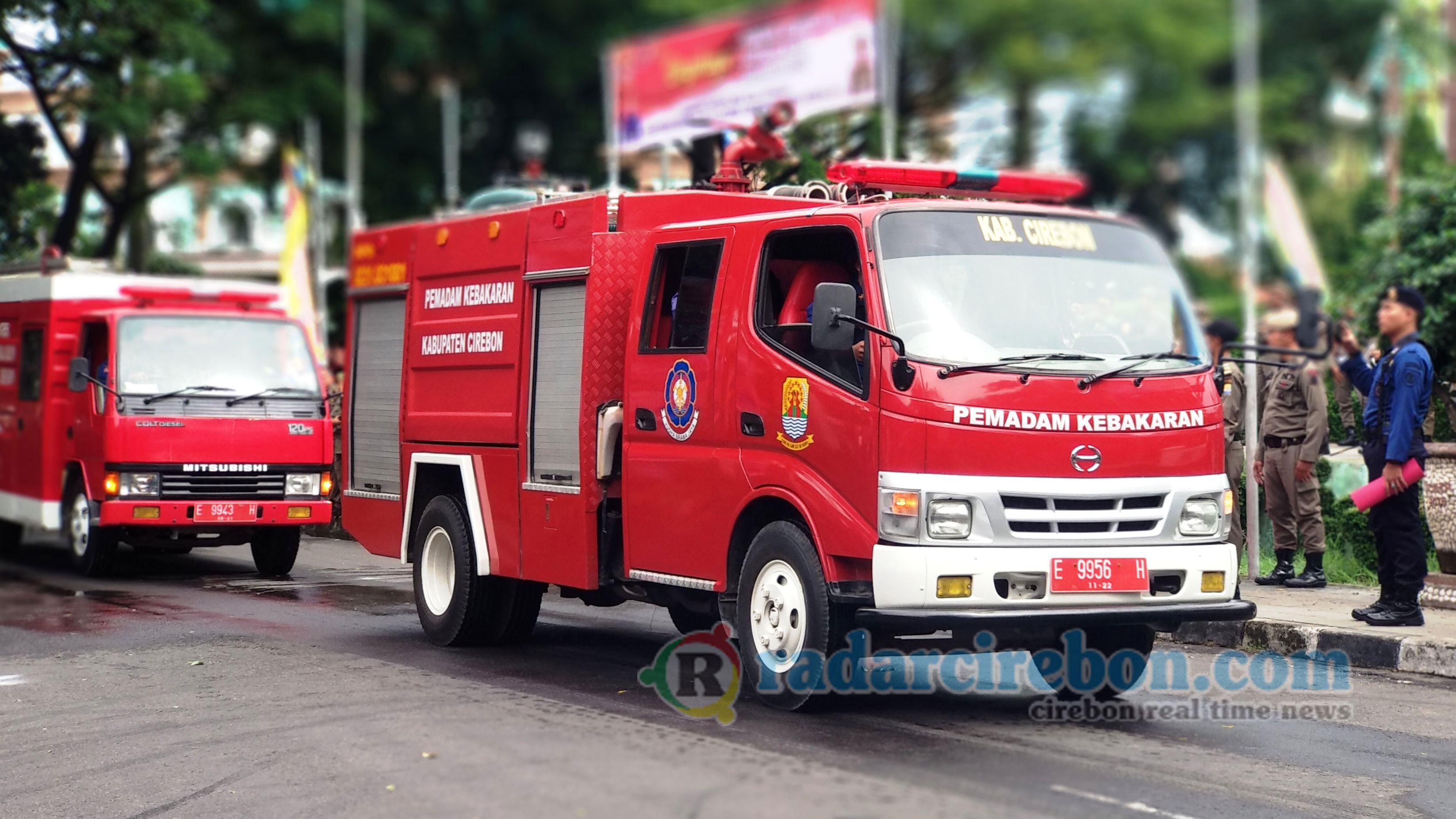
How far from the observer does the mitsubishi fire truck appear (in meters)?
7.75

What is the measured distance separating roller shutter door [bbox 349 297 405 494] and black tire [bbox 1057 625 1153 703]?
4611mm

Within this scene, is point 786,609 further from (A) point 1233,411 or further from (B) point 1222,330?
(B) point 1222,330

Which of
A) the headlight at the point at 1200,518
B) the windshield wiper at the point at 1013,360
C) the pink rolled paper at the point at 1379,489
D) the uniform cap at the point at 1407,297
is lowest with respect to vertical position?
the headlight at the point at 1200,518

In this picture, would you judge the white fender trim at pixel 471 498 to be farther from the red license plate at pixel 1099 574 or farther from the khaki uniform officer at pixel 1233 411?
the khaki uniform officer at pixel 1233 411

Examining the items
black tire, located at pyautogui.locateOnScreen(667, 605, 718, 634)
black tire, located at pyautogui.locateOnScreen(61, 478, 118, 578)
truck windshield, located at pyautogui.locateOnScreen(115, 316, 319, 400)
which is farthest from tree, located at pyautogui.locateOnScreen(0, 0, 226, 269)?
black tire, located at pyautogui.locateOnScreen(667, 605, 718, 634)

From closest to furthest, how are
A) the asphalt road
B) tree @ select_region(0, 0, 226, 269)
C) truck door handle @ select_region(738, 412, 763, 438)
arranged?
1. the asphalt road
2. truck door handle @ select_region(738, 412, 763, 438)
3. tree @ select_region(0, 0, 226, 269)

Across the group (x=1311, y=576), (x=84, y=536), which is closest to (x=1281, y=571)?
(x=1311, y=576)

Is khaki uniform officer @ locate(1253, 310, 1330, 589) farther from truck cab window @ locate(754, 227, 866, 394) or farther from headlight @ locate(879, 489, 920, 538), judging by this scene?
headlight @ locate(879, 489, 920, 538)

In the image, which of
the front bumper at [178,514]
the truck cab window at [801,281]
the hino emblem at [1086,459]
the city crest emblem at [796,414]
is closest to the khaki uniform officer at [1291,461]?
the hino emblem at [1086,459]

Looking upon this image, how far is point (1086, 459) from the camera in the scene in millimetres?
7863

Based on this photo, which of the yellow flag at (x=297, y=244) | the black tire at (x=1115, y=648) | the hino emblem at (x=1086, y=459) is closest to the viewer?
the hino emblem at (x=1086, y=459)

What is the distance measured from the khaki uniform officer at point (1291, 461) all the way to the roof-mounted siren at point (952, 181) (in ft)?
11.7

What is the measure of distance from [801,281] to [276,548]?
830cm

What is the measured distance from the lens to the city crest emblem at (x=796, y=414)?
8156mm
